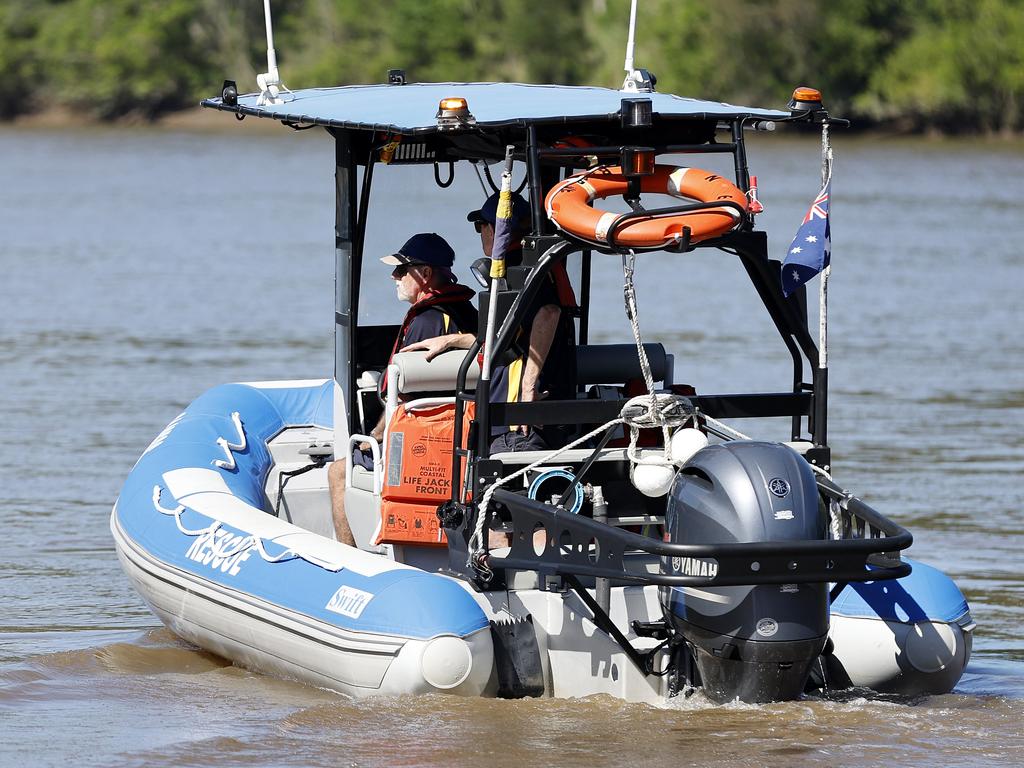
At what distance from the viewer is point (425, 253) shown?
747 cm

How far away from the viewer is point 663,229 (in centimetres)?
604

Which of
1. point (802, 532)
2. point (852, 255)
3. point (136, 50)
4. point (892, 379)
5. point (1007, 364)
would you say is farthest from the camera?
point (136, 50)

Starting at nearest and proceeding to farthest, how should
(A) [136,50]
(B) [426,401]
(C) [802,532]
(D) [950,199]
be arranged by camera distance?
(C) [802,532]
(B) [426,401]
(D) [950,199]
(A) [136,50]

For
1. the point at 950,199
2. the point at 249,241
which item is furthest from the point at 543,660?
the point at 950,199

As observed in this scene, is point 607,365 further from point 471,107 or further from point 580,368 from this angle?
point 471,107

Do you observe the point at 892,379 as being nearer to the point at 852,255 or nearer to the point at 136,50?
the point at 852,255

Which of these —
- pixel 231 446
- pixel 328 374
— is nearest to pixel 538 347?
pixel 231 446

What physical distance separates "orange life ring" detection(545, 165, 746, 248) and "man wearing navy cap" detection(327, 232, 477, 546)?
1.12 m

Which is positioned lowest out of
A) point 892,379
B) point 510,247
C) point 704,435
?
point 892,379

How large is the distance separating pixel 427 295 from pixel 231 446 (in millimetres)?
1335

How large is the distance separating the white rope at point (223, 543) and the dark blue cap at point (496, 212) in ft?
4.66

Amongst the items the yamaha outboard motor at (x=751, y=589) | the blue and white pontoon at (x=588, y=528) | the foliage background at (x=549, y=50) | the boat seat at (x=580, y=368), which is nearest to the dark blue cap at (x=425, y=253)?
the blue and white pontoon at (x=588, y=528)

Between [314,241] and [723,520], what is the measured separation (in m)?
22.4

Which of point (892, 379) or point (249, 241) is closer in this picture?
point (892, 379)
